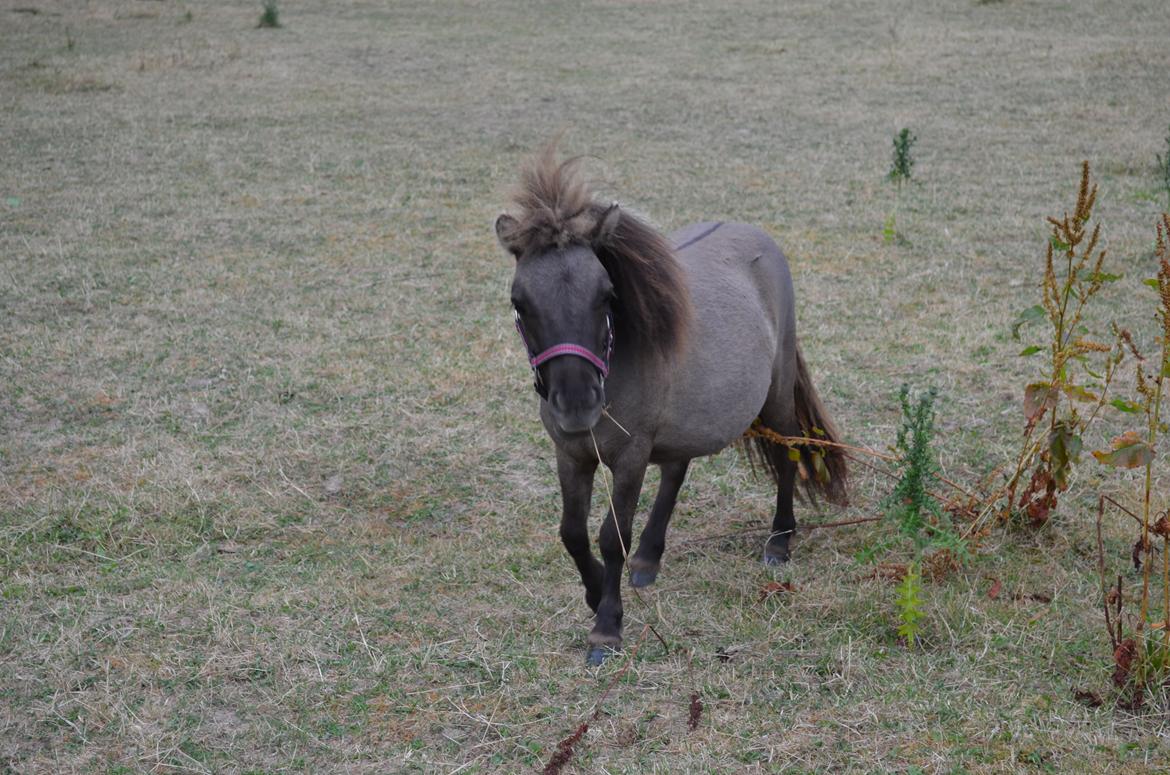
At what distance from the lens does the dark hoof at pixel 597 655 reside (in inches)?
140

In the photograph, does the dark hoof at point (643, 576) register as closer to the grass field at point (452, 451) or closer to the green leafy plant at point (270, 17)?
the grass field at point (452, 451)

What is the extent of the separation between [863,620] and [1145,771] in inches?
40.4

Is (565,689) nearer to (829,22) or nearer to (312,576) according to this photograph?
(312,576)

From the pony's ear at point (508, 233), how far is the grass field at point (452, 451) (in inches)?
13.8

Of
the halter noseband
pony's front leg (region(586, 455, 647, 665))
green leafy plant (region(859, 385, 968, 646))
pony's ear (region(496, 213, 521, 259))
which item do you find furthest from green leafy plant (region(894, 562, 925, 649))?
pony's ear (region(496, 213, 521, 259))

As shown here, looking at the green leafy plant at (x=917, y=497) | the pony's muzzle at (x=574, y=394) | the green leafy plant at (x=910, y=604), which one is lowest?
the green leafy plant at (x=910, y=604)

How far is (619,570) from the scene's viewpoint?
3.68 meters

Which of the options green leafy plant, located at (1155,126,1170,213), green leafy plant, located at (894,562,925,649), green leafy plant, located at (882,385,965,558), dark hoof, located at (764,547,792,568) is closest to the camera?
green leafy plant, located at (894,562,925,649)

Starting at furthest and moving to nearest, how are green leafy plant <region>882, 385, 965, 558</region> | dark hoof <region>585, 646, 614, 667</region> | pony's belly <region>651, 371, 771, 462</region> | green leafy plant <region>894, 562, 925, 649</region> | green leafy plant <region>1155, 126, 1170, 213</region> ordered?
green leafy plant <region>1155, 126, 1170, 213</region>
green leafy plant <region>882, 385, 965, 558</region>
pony's belly <region>651, 371, 771, 462</region>
dark hoof <region>585, 646, 614, 667</region>
green leafy plant <region>894, 562, 925, 649</region>

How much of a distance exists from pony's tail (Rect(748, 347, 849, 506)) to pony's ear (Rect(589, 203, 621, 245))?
154 cm

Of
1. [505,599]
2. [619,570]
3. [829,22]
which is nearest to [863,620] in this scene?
[619,570]

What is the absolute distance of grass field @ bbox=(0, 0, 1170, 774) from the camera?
326 centimetres

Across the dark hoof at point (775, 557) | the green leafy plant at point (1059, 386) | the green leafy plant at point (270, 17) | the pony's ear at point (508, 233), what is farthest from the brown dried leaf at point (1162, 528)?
the green leafy plant at point (270, 17)

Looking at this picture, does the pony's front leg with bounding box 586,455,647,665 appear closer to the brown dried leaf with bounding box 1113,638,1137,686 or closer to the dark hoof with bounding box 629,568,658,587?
the dark hoof with bounding box 629,568,658,587
